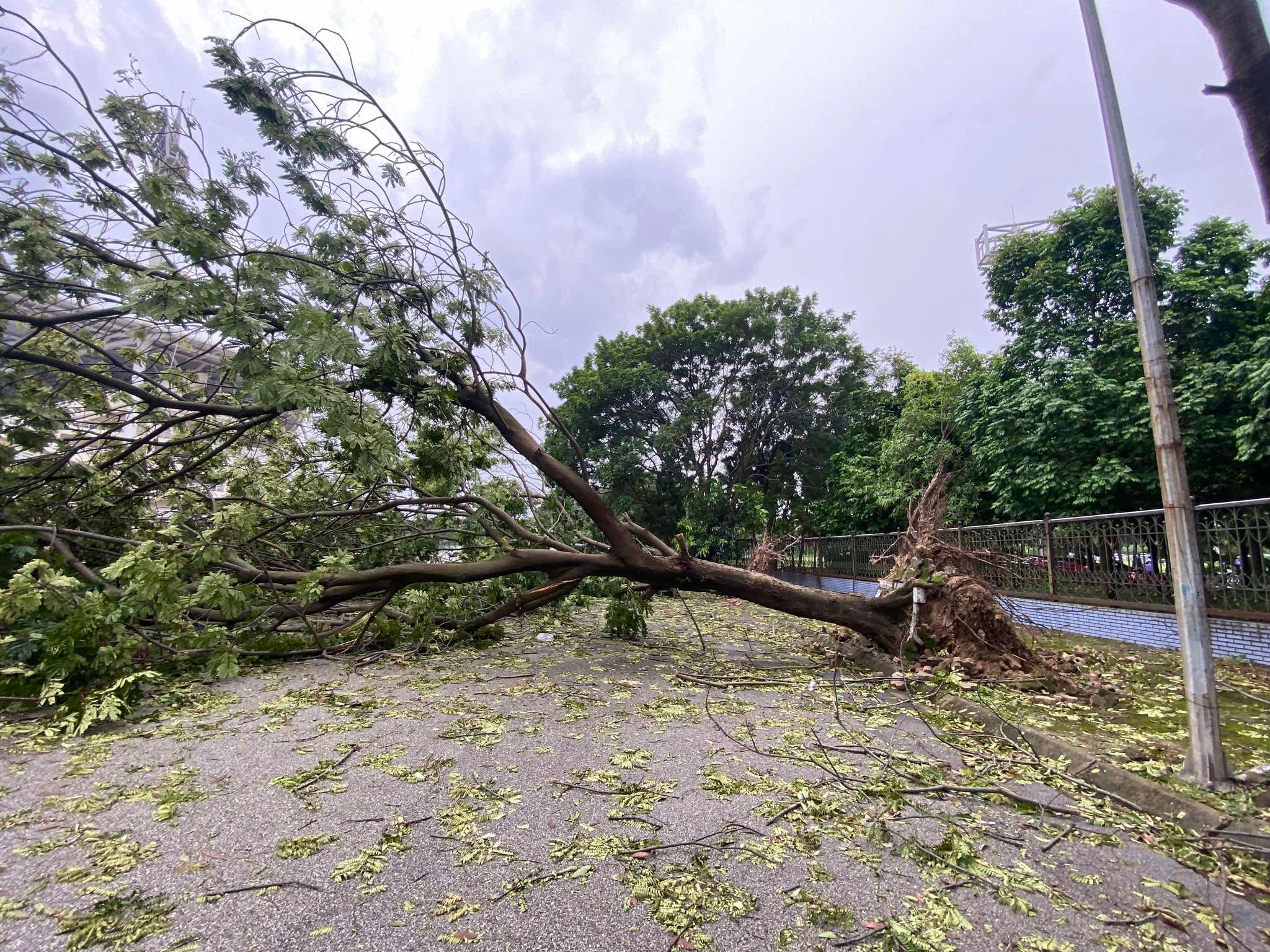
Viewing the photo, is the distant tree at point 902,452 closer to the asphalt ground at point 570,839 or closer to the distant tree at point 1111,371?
the distant tree at point 1111,371

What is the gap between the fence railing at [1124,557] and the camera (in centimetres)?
430

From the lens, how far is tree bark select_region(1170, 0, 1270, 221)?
1.47 meters

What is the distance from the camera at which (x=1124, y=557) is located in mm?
5344

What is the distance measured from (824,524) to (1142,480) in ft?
25.1

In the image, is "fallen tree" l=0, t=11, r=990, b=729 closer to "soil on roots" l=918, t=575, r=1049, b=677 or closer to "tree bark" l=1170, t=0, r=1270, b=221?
"soil on roots" l=918, t=575, r=1049, b=677

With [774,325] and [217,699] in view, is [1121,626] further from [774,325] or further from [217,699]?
[774,325]

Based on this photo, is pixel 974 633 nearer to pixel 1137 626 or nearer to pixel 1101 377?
pixel 1137 626

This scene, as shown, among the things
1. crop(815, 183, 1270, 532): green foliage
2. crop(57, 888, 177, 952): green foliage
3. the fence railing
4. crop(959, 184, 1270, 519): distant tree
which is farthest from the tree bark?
crop(959, 184, 1270, 519): distant tree

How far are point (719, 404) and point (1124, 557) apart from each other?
459 inches

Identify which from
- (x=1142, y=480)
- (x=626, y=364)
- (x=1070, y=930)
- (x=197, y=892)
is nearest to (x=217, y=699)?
(x=197, y=892)

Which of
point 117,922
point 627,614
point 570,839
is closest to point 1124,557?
point 627,614

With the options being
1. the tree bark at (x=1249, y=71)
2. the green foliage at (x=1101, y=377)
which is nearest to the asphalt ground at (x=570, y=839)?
the tree bark at (x=1249, y=71)

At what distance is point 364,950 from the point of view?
4.46 feet

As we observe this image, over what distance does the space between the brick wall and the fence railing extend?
0.09m
